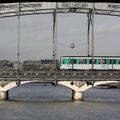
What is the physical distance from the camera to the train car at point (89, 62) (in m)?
62.8

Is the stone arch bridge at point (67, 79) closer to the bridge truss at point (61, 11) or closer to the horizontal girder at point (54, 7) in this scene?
the bridge truss at point (61, 11)

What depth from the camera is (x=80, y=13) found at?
55562 millimetres

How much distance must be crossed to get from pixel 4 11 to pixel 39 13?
4166 millimetres

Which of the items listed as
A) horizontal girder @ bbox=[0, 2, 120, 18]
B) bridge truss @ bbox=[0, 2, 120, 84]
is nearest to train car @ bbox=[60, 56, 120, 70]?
bridge truss @ bbox=[0, 2, 120, 84]

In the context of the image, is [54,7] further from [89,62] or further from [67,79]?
[89,62]

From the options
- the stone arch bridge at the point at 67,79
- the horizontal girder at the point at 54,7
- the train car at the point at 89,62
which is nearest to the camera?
the horizontal girder at the point at 54,7

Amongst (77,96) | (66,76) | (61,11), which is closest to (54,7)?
(61,11)

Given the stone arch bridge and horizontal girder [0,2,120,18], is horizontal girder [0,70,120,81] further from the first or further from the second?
horizontal girder [0,2,120,18]

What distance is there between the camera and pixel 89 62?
6306 cm

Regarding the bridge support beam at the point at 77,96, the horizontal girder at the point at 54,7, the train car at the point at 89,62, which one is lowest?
the bridge support beam at the point at 77,96

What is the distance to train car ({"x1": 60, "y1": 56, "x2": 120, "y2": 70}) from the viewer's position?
62.8 meters

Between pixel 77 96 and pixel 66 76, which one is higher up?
pixel 66 76

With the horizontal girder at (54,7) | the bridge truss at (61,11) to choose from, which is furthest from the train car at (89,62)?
the horizontal girder at (54,7)

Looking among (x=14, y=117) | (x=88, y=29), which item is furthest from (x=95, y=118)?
(x=88, y=29)
